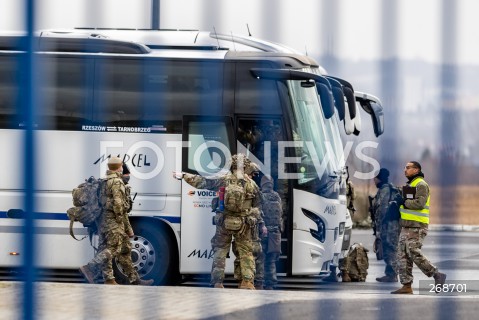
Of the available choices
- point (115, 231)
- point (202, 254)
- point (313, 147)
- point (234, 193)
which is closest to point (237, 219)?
point (234, 193)

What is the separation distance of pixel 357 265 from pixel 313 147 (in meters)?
2.16

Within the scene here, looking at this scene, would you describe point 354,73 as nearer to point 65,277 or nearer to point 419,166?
point 419,166

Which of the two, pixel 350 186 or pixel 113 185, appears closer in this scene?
pixel 113 185

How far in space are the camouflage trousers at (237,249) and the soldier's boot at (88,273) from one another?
3.58ft

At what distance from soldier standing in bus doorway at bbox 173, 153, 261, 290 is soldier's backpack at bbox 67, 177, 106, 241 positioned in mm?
1028

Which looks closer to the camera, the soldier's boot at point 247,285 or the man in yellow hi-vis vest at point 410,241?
the soldier's boot at point 247,285

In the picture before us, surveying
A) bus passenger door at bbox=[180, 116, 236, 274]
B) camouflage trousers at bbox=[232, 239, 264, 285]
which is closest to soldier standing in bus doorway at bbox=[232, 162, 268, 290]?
camouflage trousers at bbox=[232, 239, 264, 285]

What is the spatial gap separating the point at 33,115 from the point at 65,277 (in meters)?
7.56

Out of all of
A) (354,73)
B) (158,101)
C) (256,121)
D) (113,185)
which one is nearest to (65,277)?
(113,185)

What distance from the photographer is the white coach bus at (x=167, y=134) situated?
6727mm

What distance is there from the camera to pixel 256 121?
11.0 m

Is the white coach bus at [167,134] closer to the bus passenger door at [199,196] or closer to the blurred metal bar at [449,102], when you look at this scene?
the bus passenger door at [199,196]

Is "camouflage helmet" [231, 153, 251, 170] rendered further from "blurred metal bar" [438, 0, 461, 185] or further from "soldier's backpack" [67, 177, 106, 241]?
"blurred metal bar" [438, 0, 461, 185]

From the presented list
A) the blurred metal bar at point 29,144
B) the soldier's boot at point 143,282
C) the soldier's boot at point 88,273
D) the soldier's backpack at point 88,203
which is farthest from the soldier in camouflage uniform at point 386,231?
the blurred metal bar at point 29,144
